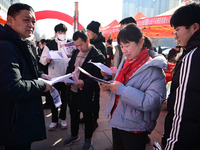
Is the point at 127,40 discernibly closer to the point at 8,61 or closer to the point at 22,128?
the point at 8,61

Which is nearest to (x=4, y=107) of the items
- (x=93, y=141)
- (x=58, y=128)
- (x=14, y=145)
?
(x=14, y=145)

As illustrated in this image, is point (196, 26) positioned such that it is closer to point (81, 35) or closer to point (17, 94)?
point (17, 94)

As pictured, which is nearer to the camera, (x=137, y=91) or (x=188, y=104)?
(x=188, y=104)

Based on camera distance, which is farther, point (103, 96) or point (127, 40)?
point (103, 96)

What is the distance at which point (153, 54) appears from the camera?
1520 millimetres

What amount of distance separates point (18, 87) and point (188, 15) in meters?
1.40

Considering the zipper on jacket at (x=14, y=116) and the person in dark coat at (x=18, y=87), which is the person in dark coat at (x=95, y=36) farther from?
the zipper on jacket at (x=14, y=116)

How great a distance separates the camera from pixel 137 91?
1.28 metres

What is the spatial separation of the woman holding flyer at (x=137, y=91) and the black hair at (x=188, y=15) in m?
0.35

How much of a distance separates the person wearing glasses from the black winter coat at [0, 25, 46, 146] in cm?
114

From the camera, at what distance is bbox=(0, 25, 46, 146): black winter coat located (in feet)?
3.74

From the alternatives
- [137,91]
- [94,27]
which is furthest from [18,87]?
[94,27]

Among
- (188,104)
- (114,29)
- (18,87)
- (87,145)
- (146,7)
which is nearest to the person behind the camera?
(188,104)

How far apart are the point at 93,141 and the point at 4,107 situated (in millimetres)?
1820
